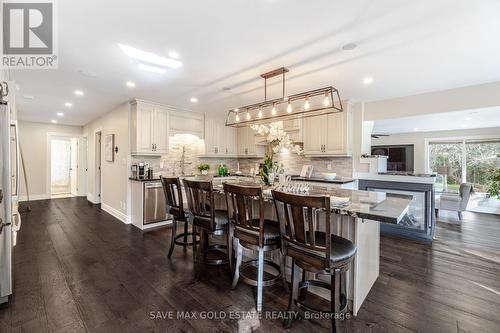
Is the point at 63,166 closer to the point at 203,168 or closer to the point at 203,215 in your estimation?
the point at 203,168

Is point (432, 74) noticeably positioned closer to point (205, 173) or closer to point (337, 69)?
point (337, 69)

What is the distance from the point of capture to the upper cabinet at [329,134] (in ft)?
14.8

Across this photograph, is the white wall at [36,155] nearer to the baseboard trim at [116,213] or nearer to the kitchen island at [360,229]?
the baseboard trim at [116,213]

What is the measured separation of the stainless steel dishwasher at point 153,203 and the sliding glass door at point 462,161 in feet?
24.6

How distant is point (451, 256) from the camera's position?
10.5ft

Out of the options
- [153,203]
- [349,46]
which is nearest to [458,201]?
[349,46]

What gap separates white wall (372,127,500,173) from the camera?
6.61 metres

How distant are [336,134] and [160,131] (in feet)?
11.9

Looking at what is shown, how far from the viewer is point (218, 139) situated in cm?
618

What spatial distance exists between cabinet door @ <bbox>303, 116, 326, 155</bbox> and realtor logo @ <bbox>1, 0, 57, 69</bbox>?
4229 mm

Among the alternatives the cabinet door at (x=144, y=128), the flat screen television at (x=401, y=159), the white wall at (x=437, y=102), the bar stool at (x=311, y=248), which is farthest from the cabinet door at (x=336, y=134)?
the flat screen television at (x=401, y=159)

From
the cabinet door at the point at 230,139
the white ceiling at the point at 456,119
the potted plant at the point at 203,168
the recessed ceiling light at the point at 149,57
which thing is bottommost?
the potted plant at the point at 203,168

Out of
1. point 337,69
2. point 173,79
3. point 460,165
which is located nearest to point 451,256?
point 337,69

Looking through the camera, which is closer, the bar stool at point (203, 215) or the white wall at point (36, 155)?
the bar stool at point (203, 215)
